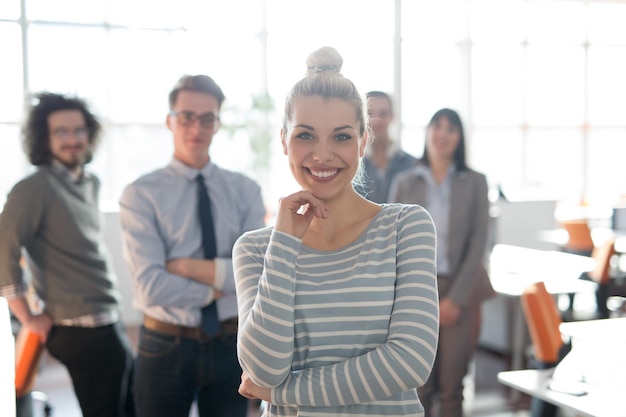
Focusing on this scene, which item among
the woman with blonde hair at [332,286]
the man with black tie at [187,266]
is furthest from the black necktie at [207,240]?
the woman with blonde hair at [332,286]

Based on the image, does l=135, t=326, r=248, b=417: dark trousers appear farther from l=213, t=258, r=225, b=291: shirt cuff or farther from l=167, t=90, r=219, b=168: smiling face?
l=167, t=90, r=219, b=168: smiling face

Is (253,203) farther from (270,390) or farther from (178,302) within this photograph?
(270,390)

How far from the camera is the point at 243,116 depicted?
838 centimetres

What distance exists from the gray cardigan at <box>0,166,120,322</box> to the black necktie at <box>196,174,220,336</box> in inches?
30.5

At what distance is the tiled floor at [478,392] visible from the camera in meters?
4.67

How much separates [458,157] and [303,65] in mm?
2058

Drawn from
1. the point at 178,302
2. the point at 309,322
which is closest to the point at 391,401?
the point at 309,322

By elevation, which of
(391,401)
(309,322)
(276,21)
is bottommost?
(391,401)

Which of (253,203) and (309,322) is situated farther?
(253,203)

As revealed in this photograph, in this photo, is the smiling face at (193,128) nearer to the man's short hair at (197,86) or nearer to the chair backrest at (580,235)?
the man's short hair at (197,86)

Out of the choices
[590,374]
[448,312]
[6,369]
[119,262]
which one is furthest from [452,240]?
[119,262]

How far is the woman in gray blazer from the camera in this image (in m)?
3.59

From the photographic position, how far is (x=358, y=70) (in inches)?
376

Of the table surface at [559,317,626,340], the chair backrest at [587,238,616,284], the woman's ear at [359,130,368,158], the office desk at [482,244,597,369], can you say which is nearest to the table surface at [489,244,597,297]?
the office desk at [482,244,597,369]
